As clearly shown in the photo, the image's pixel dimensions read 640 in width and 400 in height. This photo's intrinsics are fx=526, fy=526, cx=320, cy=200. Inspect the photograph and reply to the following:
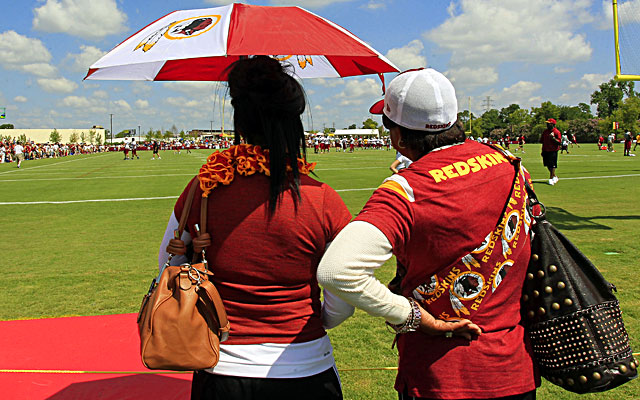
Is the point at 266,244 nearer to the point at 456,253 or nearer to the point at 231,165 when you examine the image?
the point at 231,165

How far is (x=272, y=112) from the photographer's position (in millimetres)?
2010

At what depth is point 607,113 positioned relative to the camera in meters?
129

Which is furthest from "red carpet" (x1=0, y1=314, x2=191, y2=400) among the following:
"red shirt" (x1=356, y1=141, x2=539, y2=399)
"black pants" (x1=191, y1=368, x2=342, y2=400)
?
"red shirt" (x1=356, y1=141, x2=539, y2=399)

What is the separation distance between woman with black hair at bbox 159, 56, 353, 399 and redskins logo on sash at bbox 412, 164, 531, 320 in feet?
1.43

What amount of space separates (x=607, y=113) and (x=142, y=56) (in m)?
147

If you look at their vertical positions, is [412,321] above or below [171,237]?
below

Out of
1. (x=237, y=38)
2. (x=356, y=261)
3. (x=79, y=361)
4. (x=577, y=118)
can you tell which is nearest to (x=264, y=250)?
(x=356, y=261)

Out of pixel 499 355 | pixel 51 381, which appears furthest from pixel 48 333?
pixel 499 355

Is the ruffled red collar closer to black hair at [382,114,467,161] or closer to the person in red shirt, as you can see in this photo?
black hair at [382,114,467,161]

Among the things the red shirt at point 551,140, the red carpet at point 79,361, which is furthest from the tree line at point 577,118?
the red carpet at point 79,361

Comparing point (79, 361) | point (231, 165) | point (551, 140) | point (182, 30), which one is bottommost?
point (79, 361)

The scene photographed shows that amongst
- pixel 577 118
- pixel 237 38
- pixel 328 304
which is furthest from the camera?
pixel 577 118

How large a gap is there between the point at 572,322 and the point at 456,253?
1.56 ft

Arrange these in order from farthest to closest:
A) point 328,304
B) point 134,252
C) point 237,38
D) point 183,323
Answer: point 134,252 < point 237,38 < point 328,304 < point 183,323
